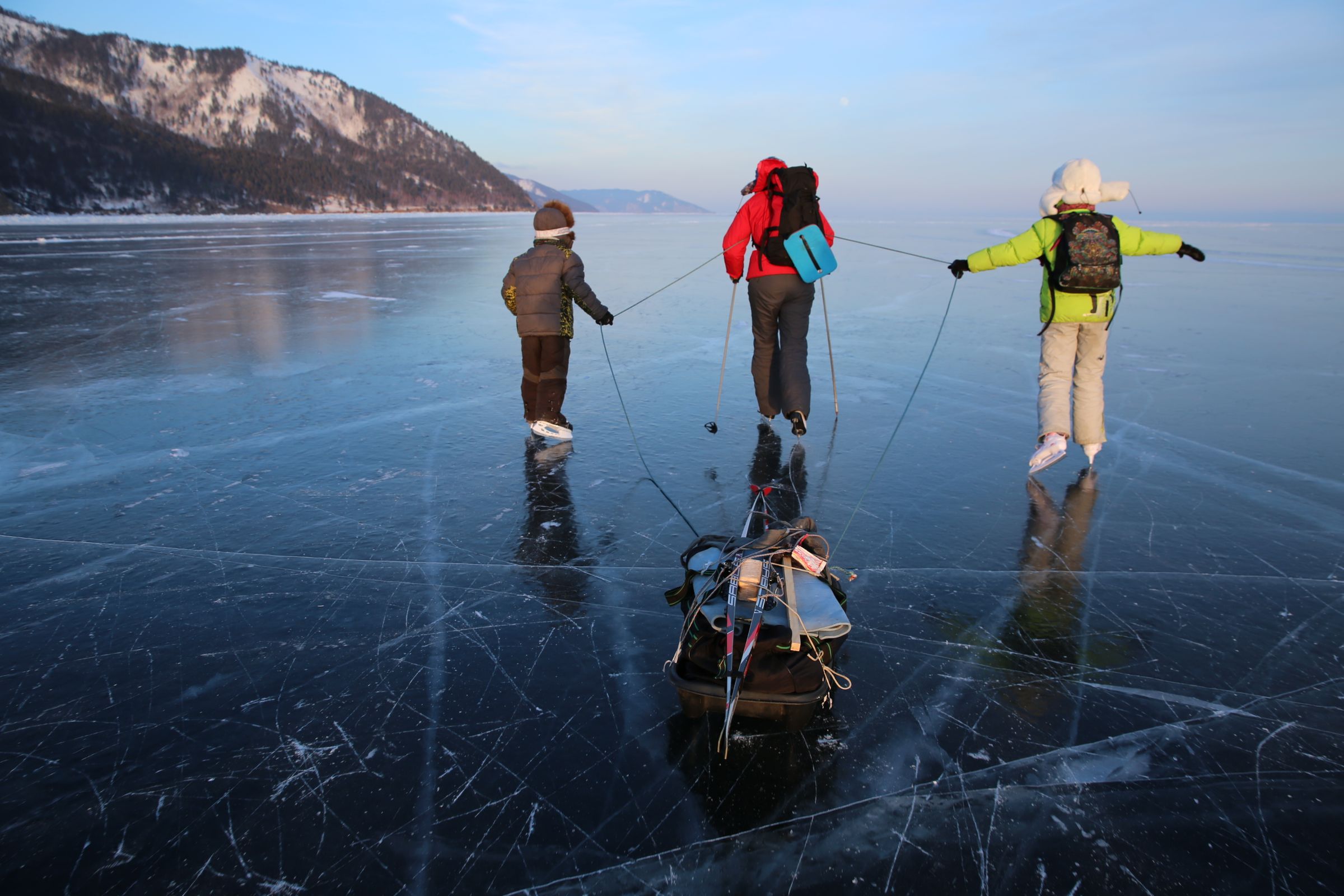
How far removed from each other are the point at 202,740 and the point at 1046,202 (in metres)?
5.19

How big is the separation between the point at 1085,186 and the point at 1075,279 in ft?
1.88

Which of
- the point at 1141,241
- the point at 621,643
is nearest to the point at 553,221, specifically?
the point at 621,643

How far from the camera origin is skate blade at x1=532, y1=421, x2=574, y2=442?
5445mm

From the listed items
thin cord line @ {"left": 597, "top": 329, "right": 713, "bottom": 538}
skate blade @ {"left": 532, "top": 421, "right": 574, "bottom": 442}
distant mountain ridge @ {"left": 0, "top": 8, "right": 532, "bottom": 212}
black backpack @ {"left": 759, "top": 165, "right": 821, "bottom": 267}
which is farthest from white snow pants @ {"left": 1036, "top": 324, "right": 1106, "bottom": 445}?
distant mountain ridge @ {"left": 0, "top": 8, "right": 532, "bottom": 212}

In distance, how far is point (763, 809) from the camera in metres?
2.09

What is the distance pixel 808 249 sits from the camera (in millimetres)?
5375

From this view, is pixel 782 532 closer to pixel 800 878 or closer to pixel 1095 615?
pixel 800 878

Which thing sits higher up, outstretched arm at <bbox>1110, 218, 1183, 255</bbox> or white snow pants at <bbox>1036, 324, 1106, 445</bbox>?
outstretched arm at <bbox>1110, 218, 1183, 255</bbox>

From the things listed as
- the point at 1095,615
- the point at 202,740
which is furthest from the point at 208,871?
the point at 1095,615

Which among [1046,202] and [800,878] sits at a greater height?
[1046,202]

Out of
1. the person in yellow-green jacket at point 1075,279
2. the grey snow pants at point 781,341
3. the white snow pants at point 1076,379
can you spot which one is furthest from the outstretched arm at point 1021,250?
the grey snow pants at point 781,341

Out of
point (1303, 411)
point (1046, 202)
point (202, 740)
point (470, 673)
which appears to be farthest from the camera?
point (1303, 411)

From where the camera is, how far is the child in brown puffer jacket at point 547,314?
18.0 feet

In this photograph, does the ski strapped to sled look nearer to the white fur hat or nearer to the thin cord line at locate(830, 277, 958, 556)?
the thin cord line at locate(830, 277, 958, 556)
